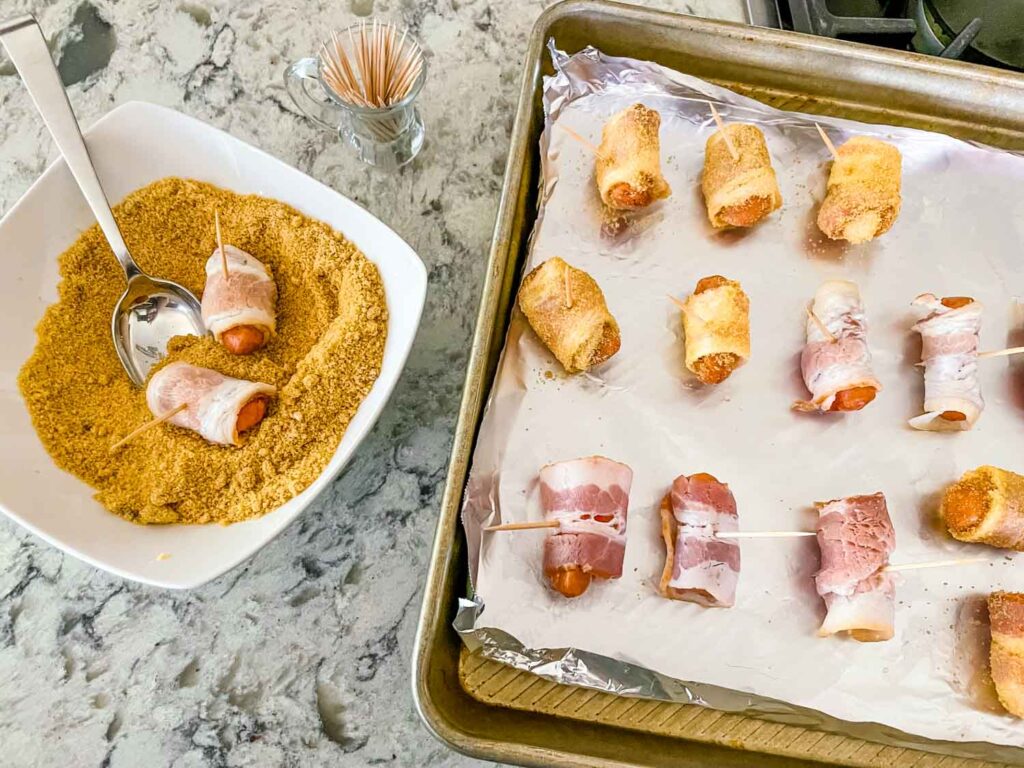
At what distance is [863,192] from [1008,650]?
0.80 metres

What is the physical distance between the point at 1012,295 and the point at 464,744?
1.29 metres

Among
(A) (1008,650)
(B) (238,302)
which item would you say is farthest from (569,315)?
(A) (1008,650)

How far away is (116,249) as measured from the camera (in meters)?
1.22

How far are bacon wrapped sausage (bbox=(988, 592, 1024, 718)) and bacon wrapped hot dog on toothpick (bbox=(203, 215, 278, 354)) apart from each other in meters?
1.28

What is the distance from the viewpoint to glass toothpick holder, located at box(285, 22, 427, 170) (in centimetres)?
131

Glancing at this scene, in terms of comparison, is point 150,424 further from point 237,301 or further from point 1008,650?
point 1008,650

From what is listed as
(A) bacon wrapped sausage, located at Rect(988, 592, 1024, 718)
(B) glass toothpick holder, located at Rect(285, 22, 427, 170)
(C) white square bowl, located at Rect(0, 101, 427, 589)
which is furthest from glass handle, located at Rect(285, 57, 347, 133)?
(A) bacon wrapped sausage, located at Rect(988, 592, 1024, 718)

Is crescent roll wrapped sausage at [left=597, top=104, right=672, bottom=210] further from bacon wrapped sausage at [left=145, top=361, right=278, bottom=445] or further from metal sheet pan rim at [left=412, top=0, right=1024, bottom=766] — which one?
bacon wrapped sausage at [left=145, top=361, right=278, bottom=445]

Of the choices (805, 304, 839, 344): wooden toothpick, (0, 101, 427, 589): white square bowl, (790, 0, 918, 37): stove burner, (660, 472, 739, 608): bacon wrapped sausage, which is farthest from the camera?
(790, 0, 918, 37): stove burner

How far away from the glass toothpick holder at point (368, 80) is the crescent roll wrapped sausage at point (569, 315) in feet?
1.27

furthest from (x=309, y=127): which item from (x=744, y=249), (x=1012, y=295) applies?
(x=1012, y=295)

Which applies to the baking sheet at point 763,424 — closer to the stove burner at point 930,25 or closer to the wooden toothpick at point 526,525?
the wooden toothpick at point 526,525

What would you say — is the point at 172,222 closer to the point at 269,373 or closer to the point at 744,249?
the point at 269,373

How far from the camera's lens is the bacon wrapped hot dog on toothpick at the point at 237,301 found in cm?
119
